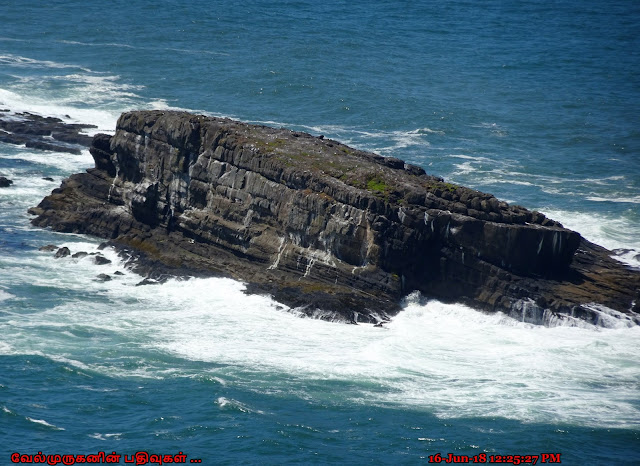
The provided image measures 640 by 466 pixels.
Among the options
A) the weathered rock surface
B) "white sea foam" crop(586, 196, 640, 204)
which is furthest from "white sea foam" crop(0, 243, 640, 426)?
the weathered rock surface

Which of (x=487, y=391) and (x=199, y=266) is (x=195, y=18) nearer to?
(x=199, y=266)

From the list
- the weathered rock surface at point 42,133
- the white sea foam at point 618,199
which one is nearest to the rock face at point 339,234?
the white sea foam at point 618,199

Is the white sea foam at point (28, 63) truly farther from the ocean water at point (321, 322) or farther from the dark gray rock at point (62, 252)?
the dark gray rock at point (62, 252)

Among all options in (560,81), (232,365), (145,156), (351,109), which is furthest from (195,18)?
(232,365)

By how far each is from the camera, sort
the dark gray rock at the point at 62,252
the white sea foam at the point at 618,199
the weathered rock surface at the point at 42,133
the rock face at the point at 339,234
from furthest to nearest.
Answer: the weathered rock surface at the point at 42,133
the white sea foam at the point at 618,199
the dark gray rock at the point at 62,252
the rock face at the point at 339,234

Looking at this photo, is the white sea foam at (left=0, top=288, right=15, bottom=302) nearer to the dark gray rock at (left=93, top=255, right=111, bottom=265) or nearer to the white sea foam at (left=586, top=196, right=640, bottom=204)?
the dark gray rock at (left=93, top=255, right=111, bottom=265)
